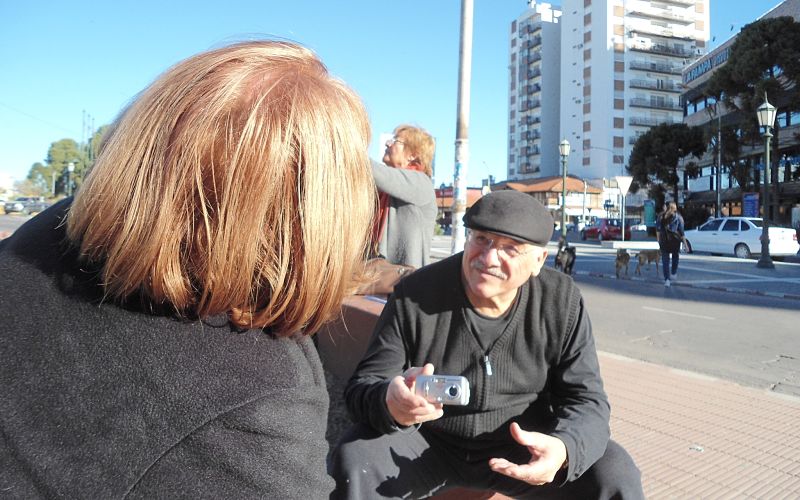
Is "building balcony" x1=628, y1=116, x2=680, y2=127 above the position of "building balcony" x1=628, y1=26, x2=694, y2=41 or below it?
below

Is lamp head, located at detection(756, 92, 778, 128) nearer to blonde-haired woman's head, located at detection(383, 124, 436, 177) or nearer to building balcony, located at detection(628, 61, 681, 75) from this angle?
blonde-haired woman's head, located at detection(383, 124, 436, 177)

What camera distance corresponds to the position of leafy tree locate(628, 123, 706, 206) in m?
44.9

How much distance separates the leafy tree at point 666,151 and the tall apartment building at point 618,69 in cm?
3163

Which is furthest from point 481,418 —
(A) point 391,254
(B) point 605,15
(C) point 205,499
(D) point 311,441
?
(B) point 605,15

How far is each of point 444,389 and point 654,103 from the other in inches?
3479

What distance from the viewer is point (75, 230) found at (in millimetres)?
992

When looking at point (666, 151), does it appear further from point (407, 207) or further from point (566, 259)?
point (407, 207)

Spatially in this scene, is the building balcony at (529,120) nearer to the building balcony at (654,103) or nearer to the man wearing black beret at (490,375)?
the building balcony at (654,103)

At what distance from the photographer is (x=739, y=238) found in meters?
23.6

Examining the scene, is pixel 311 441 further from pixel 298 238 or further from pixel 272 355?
pixel 298 238

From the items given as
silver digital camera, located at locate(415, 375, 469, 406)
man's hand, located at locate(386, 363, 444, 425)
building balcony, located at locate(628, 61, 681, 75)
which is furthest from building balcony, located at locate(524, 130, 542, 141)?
silver digital camera, located at locate(415, 375, 469, 406)

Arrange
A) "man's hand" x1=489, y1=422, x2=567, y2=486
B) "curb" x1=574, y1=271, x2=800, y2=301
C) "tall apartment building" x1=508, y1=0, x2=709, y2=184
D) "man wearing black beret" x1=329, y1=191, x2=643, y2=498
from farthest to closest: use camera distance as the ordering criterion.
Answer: "tall apartment building" x1=508, y1=0, x2=709, y2=184, "curb" x1=574, y1=271, x2=800, y2=301, "man wearing black beret" x1=329, y1=191, x2=643, y2=498, "man's hand" x1=489, y1=422, x2=567, y2=486

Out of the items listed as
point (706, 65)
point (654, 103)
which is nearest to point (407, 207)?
point (706, 65)

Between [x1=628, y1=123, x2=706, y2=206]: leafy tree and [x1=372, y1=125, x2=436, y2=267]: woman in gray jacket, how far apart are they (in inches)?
1800
